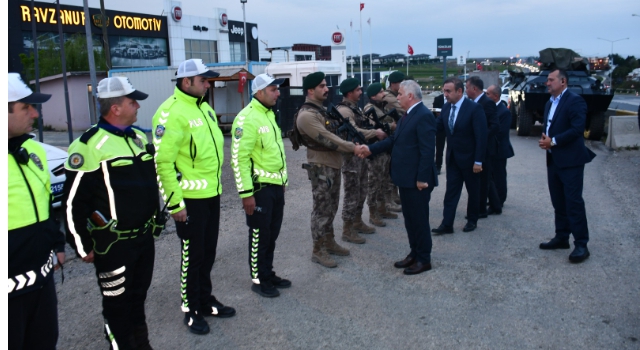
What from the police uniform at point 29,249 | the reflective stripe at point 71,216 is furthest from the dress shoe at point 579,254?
the police uniform at point 29,249

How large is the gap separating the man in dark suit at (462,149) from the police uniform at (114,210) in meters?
4.08

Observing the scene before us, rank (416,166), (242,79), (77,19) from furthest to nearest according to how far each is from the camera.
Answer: (77,19) < (242,79) < (416,166)

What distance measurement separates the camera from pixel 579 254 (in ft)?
17.1

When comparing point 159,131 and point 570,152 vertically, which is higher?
point 159,131

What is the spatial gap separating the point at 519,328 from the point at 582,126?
8.02 feet

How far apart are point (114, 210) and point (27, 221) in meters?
0.62

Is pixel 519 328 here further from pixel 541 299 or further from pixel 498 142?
pixel 498 142

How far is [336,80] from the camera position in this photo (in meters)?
22.8

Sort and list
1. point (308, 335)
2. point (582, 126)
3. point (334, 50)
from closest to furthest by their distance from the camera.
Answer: point (308, 335) → point (582, 126) → point (334, 50)

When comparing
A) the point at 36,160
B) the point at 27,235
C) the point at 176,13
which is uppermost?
the point at 176,13

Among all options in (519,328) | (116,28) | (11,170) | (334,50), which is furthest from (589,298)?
(116,28)

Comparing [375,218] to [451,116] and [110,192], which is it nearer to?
[451,116]

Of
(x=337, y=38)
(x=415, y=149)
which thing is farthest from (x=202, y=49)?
(x=415, y=149)

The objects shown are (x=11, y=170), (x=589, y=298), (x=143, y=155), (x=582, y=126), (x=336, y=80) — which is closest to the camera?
(x=11, y=170)
